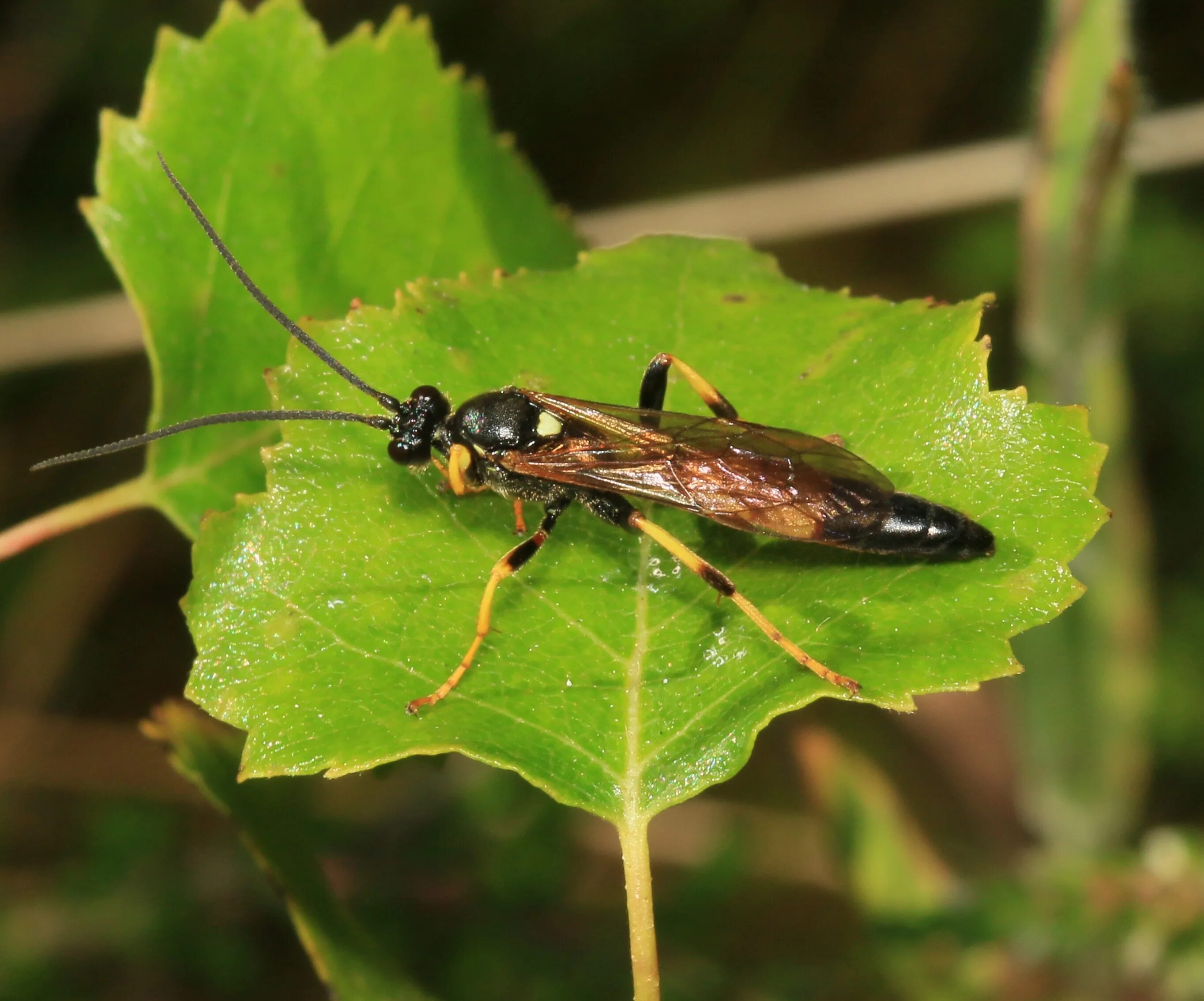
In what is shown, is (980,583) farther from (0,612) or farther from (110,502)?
(0,612)

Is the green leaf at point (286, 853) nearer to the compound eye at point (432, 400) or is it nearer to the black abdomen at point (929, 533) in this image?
the compound eye at point (432, 400)

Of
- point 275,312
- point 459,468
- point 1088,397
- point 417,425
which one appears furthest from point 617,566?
point 1088,397

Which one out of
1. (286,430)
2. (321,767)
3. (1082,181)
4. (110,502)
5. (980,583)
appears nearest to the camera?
(321,767)

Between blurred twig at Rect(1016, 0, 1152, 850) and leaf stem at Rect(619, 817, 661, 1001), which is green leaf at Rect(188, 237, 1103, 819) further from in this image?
blurred twig at Rect(1016, 0, 1152, 850)

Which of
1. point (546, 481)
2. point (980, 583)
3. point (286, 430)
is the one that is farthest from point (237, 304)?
point (980, 583)

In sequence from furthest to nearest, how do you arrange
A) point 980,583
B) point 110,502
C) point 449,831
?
1. point 449,831
2. point 110,502
3. point 980,583

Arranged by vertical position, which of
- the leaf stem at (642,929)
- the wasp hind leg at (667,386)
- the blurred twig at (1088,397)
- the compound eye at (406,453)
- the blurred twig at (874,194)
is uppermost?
the blurred twig at (874,194)

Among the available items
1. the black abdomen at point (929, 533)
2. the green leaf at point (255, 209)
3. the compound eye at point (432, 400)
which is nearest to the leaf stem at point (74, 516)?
the green leaf at point (255, 209)
